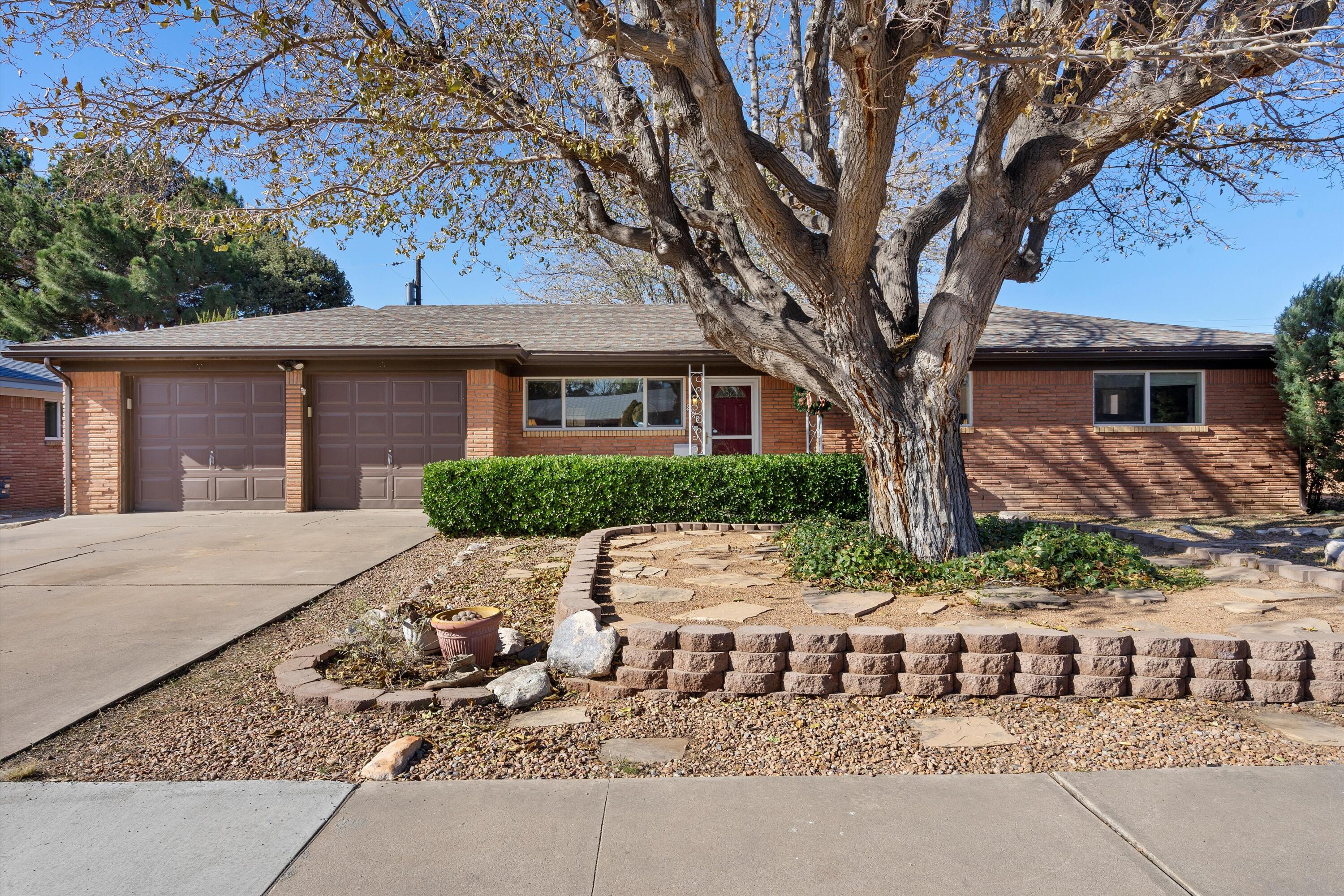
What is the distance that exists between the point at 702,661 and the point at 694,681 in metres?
0.12

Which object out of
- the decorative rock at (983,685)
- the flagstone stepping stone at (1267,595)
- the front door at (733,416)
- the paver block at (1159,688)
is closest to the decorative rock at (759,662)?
the decorative rock at (983,685)

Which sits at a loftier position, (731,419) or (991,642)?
(731,419)

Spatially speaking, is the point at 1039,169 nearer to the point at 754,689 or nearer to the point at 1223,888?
the point at 754,689

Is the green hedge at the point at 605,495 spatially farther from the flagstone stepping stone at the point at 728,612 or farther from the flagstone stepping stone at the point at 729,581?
the flagstone stepping stone at the point at 728,612

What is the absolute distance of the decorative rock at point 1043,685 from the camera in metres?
3.82

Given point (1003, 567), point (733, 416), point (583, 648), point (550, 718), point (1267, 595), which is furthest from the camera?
point (733, 416)

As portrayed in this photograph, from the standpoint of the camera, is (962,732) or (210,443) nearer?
(962,732)

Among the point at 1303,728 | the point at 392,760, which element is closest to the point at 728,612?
the point at 392,760

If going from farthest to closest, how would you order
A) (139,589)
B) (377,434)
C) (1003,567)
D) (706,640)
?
(377,434) → (139,589) → (1003,567) → (706,640)

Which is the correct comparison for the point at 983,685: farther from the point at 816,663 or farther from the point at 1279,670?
the point at 1279,670

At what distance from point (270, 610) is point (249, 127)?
4.24 meters

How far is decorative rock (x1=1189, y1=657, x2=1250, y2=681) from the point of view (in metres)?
3.80

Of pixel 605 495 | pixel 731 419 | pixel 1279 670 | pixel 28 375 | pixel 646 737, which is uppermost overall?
pixel 28 375

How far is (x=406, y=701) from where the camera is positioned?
3.66m
